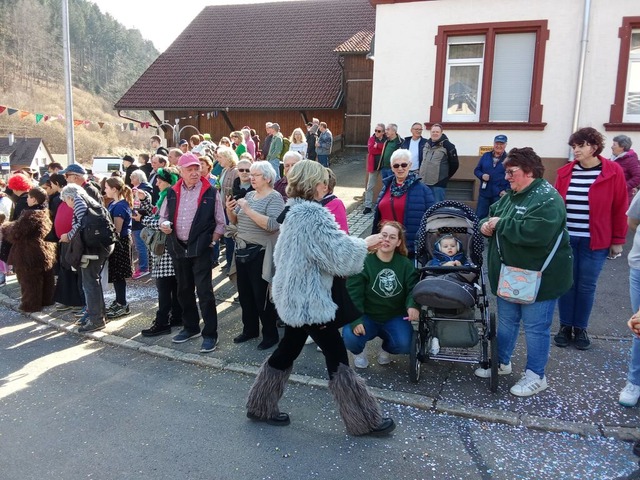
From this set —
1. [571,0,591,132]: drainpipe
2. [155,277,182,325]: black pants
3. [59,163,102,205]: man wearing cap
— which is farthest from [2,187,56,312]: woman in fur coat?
[571,0,591,132]: drainpipe

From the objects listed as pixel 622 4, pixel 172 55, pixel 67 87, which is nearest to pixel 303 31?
pixel 172 55

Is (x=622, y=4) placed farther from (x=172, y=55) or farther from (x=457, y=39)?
(x=172, y=55)

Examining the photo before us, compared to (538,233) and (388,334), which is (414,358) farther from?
(538,233)

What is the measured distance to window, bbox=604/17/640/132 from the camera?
399 inches

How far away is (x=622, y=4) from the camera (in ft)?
33.1

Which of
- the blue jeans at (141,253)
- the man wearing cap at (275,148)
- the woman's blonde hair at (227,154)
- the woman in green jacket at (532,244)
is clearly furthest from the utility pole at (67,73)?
the woman in green jacket at (532,244)

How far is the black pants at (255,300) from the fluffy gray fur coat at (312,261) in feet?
6.09

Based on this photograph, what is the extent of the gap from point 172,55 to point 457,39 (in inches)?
783

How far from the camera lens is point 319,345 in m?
3.75

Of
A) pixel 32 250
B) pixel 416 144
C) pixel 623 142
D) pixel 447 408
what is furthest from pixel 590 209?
pixel 32 250

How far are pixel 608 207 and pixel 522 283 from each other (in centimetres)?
148

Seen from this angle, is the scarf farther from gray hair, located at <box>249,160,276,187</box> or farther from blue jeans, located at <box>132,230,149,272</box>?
blue jeans, located at <box>132,230,149,272</box>

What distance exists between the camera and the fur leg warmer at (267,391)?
152 inches

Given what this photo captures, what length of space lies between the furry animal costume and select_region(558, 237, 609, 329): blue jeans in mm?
6454
